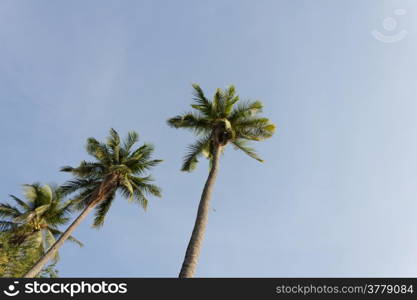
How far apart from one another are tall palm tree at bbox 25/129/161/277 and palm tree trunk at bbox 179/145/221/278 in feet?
29.4

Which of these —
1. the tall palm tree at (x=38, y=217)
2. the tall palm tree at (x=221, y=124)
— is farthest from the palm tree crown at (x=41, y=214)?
the tall palm tree at (x=221, y=124)

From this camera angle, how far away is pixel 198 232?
11156 mm

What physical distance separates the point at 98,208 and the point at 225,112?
38.4 ft

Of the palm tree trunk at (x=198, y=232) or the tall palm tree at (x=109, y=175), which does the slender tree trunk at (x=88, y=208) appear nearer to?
the tall palm tree at (x=109, y=175)

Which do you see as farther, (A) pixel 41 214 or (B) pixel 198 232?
(A) pixel 41 214

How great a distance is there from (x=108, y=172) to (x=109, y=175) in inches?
13.0

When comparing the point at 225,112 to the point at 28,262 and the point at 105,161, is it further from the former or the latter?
the point at 28,262

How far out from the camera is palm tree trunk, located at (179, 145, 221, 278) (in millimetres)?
9617

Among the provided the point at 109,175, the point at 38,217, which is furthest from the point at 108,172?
the point at 38,217

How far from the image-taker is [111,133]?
22.7 meters

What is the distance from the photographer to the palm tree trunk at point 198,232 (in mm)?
9617

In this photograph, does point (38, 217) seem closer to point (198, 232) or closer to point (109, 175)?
point (109, 175)

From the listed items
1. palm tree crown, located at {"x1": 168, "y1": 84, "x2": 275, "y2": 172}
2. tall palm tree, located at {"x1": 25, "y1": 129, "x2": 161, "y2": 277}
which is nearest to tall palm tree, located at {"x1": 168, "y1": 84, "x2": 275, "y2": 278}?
palm tree crown, located at {"x1": 168, "y1": 84, "x2": 275, "y2": 172}

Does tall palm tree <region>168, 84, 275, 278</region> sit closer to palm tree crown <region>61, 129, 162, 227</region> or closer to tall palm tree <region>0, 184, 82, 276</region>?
palm tree crown <region>61, 129, 162, 227</region>
